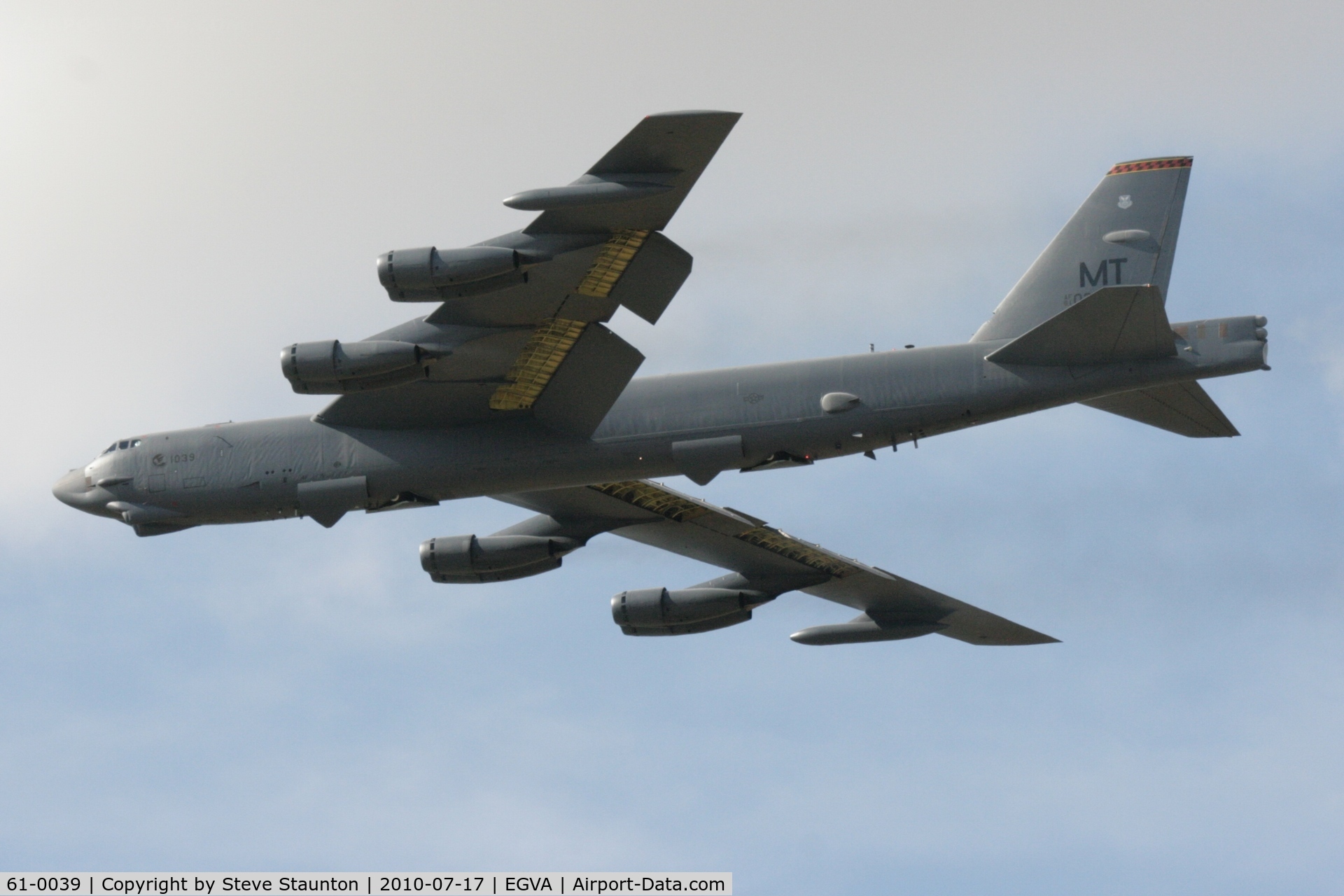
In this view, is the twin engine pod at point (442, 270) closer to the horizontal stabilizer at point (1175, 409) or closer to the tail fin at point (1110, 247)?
the tail fin at point (1110, 247)

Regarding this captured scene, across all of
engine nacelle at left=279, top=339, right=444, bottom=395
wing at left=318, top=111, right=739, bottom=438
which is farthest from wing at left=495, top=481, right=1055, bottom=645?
engine nacelle at left=279, top=339, right=444, bottom=395

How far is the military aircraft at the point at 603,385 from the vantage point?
3142 cm

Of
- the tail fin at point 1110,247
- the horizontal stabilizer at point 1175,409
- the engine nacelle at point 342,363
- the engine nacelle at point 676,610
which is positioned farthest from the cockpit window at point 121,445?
the horizontal stabilizer at point 1175,409

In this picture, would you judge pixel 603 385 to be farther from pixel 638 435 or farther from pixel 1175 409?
pixel 1175 409

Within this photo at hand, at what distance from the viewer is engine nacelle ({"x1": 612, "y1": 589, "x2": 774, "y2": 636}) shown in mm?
40156

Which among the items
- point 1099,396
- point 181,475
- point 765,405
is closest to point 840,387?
point 765,405

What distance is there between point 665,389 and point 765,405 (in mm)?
1923

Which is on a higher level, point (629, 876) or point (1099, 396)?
point (1099, 396)

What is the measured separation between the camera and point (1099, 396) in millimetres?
33312

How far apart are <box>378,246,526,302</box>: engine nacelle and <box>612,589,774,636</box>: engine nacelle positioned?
39.8 feet

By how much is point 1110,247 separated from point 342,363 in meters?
14.4

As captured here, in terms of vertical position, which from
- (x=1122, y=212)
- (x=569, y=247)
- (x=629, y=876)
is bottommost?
(x=629, y=876)

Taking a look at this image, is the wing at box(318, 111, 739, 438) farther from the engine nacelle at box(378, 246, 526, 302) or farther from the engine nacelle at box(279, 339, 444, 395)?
the engine nacelle at box(279, 339, 444, 395)

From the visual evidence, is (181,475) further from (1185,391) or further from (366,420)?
(1185,391)
